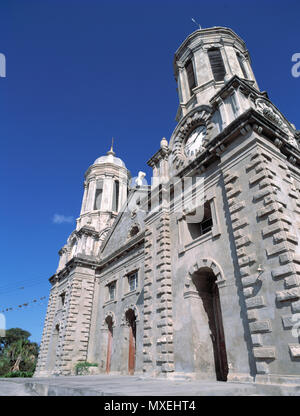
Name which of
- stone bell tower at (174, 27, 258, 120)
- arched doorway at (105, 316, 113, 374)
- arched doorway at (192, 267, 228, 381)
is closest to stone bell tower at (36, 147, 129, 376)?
arched doorway at (105, 316, 113, 374)

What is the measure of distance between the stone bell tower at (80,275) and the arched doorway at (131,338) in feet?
18.2

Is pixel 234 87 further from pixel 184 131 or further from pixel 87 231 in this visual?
pixel 87 231

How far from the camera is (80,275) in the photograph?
23.7 meters

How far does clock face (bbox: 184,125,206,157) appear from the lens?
15466 millimetres

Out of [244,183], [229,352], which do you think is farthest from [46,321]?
[244,183]

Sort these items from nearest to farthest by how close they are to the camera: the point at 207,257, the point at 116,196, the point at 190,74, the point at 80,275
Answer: the point at 207,257 < the point at 190,74 < the point at 80,275 < the point at 116,196

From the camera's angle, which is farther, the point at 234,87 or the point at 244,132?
the point at 234,87

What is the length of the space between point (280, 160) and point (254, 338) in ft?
23.7

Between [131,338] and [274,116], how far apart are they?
16931mm

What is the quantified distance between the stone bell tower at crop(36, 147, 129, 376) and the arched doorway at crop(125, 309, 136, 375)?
5.54m

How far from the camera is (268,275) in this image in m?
8.34

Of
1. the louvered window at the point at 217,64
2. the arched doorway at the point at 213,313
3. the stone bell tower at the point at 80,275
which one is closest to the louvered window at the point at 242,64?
the louvered window at the point at 217,64

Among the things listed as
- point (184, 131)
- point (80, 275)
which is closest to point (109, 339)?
point (80, 275)

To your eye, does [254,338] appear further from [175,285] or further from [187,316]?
[175,285]
